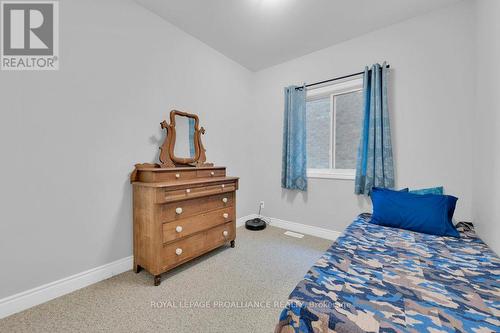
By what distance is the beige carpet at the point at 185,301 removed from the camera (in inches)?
48.3

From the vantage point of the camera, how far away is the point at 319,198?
9.09 ft

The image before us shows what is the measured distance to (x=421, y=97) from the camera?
205 cm

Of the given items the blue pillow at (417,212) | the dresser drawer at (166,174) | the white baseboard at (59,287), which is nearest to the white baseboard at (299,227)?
the blue pillow at (417,212)

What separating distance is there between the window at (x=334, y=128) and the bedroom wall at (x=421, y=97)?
17 centimetres

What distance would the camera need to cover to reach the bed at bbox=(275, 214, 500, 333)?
0.64 metres

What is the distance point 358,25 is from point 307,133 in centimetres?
138

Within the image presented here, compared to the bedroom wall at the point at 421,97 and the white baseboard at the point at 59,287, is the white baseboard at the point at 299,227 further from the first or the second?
the white baseboard at the point at 59,287

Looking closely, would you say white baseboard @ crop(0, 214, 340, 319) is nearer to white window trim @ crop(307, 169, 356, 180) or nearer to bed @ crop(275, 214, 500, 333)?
bed @ crop(275, 214, 500, 333)

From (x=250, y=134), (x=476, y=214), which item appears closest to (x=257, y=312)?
(x=476, y=214)

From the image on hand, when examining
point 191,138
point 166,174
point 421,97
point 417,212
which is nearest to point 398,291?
point 417,212

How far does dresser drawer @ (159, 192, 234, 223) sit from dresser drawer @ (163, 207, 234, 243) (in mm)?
43

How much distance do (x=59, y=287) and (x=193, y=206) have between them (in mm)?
1129

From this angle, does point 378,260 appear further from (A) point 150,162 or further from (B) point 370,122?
(A) point 150,162

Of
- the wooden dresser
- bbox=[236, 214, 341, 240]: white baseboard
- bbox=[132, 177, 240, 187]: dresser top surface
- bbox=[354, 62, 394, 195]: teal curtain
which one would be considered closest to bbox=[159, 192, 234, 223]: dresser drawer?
the wooden dresser
